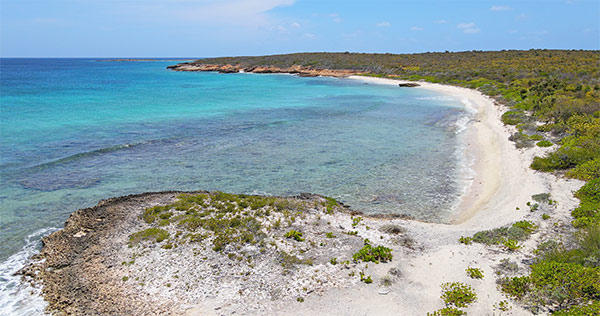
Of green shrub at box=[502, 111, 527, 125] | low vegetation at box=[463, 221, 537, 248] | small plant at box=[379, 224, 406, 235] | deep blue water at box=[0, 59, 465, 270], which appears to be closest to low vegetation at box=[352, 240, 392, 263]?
small plant at box=[379, 224, 406, 235]

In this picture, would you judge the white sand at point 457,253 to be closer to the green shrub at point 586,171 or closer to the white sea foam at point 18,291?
the green shrub at point 586,171

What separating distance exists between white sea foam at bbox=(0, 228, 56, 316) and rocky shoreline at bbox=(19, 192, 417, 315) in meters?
0.26

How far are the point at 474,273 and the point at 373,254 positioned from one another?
3.02m

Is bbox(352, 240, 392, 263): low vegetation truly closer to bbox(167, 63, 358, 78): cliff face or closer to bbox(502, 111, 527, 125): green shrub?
bbox(502, 111, 527, 125): green shrub

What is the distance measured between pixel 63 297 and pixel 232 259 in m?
4.75

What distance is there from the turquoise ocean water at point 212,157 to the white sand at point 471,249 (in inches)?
62.4

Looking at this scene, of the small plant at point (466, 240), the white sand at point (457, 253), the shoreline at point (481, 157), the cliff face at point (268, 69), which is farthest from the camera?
the cliff face at point (268, 69)

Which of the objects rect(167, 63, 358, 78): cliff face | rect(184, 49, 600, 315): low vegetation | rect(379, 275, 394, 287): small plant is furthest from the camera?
rect(167, 63, 358, 78): cliff face

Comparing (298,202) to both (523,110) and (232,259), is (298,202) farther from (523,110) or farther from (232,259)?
(523,110)

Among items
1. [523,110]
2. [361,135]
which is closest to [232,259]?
[361,135]

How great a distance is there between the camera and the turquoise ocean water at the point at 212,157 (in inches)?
651

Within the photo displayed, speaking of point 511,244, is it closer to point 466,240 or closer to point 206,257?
point 466,240

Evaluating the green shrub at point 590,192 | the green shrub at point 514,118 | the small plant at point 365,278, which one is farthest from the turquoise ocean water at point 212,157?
the small plant at point 365,278

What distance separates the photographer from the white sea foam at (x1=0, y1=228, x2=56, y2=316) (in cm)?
955
